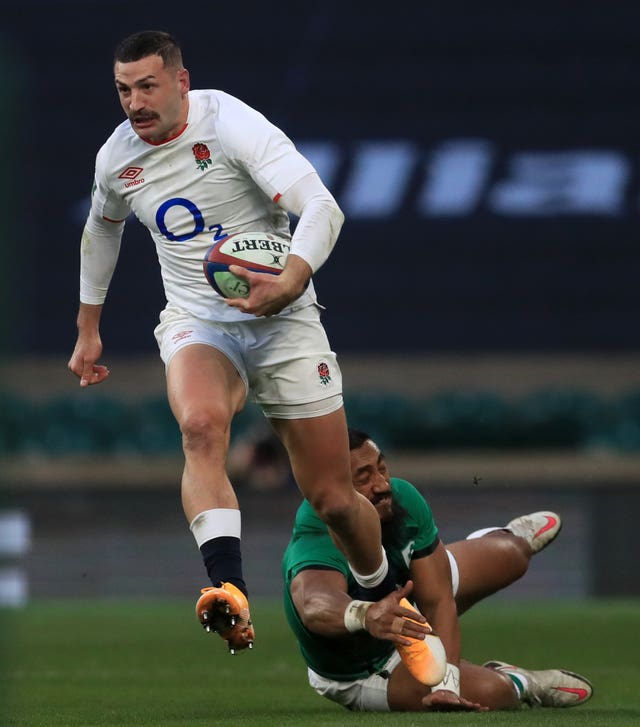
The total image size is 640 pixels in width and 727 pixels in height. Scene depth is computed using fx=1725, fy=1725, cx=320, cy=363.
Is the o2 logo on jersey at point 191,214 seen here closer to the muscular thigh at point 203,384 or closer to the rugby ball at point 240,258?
the rugby ball at point 240,258

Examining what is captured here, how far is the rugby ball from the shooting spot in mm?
5625

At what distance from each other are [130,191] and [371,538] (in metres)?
1.52

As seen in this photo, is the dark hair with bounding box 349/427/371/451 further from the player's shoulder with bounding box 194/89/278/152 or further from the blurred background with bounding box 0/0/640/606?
the blurred background with bounding box 0/0/640/606

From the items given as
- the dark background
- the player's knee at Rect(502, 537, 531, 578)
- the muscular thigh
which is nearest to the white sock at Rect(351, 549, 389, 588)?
the muscular thigh

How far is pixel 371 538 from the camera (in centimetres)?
613

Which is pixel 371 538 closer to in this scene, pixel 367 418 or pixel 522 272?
pixel 367 418

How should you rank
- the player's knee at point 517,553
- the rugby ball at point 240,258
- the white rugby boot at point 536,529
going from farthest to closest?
the white rugby boot at point 536,529, the player's knee at point 517,553, the rugby ball at point 240,258

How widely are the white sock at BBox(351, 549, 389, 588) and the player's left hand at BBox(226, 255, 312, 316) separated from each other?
120 centimetres

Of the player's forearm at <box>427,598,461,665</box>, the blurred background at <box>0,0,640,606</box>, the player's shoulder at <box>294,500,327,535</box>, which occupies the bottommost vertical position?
the blurred background at <box>0,0,640,606</box>

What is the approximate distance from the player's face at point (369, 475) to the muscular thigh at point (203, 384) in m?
0.63

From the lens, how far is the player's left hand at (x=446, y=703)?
6.06 metres

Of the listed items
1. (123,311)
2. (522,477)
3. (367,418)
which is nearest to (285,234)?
(522,477)

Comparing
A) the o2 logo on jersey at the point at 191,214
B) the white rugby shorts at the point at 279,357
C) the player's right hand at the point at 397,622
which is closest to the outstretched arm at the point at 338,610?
the player's right hand at the point at 397,622

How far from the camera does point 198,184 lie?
20.1 feet
